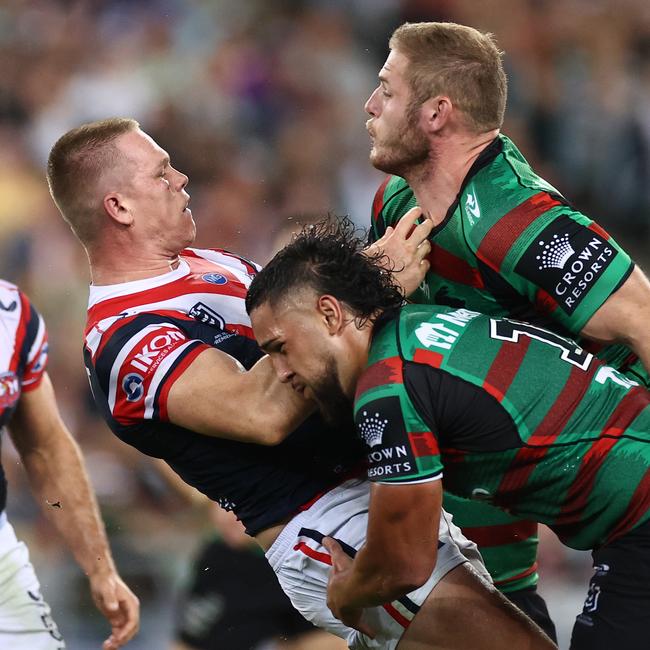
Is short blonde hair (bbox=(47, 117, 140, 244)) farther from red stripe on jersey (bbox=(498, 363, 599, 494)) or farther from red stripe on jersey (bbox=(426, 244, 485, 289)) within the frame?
red stripe on jersey (bbox=(498, 363, 599, 494))

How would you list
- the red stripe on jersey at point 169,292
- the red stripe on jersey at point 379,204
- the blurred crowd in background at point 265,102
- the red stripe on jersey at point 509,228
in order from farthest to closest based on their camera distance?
the blurred crowd in background at point 265,102 → the red stripe on jersey at point 379,204 → the red stripe on jersey at point 169,292 → the red stripe on jersey at point 509,228

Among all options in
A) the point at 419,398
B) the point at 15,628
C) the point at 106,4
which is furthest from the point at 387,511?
the point at 106,4

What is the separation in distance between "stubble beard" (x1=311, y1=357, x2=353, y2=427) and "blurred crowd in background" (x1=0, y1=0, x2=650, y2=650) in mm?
3703

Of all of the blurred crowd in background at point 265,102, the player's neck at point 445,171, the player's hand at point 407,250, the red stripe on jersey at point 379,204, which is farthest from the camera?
the blurred crowd in background at point 265,102

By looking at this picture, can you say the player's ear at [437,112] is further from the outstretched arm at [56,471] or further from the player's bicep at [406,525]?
the outstretched arm at [56,471]

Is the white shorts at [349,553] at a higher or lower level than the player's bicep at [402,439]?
lower

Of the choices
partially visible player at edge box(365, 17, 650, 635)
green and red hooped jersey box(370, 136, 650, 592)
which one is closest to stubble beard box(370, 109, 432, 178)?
partially visible player at edge box(365, 17, 650, 635)

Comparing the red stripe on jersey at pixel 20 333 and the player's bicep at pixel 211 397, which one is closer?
the player's bicep at pixel 211 397

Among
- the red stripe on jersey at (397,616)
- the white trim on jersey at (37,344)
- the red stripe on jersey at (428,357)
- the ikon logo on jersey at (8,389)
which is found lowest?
the ikon logo on jersey at (8,389)

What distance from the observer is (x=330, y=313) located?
2857 millimetres

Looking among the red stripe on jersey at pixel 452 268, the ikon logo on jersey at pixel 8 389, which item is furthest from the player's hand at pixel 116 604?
the red stripe on jersey at pixel 452 268

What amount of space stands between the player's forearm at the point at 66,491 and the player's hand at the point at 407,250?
6.13ft

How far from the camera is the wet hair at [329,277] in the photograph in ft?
9.47

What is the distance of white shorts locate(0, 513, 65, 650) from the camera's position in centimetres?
423
